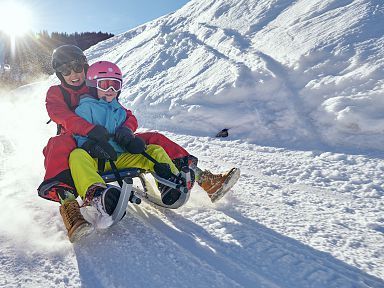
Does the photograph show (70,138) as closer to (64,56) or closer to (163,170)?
(163,170)

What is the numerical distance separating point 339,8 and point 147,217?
20.9 ft

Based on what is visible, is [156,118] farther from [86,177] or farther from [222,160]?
[86,177]

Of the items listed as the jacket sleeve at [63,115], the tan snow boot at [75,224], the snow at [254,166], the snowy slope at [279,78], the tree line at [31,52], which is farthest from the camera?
the tree line at [31,52]

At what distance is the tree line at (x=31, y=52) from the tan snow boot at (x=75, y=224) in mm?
34923

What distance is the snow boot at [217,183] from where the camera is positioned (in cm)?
340

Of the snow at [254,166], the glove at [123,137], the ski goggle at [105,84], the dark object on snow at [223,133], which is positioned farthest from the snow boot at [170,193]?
the dark object on snow at [223,133]

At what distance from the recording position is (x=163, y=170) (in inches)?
126

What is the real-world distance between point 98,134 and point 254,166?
6.46 ft

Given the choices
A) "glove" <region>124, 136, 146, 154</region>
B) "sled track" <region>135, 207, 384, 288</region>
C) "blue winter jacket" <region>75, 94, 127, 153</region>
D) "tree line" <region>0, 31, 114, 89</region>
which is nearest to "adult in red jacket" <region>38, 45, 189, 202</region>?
"blue winter jacket" <region>75, 94, 127, 153</region>

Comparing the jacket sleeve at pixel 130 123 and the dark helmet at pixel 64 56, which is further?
the dark helmet at pixel 64 56

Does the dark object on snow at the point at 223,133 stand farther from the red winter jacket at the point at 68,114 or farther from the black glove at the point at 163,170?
the black glove at the point at 163,170

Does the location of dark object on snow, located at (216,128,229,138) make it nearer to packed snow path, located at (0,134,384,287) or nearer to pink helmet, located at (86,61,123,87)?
packed snow path, located at (0,134,384,287)

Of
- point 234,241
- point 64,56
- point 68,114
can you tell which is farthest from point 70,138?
point 234,241

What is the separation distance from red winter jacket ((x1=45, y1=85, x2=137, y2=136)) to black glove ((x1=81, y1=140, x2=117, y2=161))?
0.38 feet
